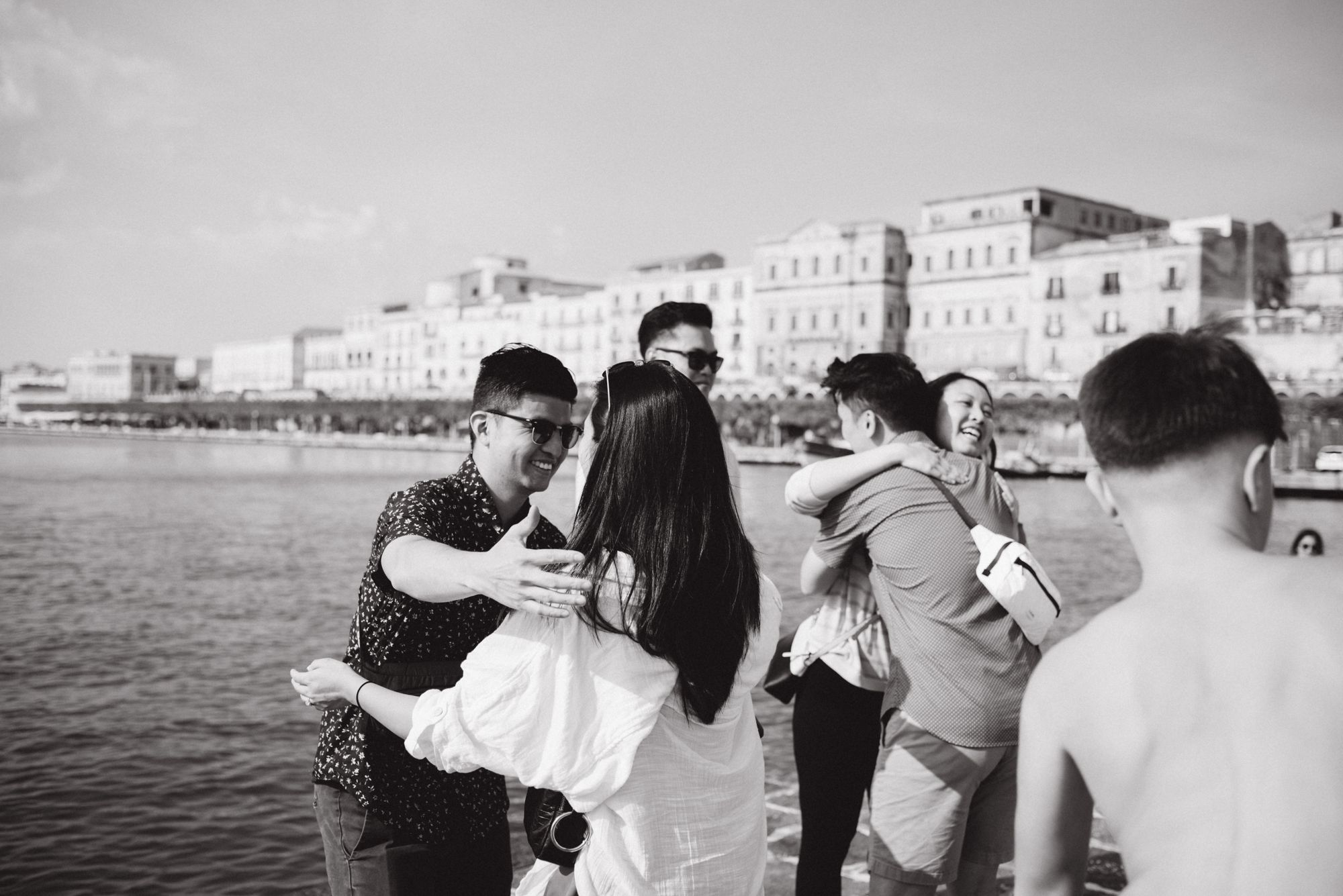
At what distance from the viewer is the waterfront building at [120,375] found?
135 metres

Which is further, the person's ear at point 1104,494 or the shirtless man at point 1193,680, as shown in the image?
Answer: the person's ear at point 1104,494

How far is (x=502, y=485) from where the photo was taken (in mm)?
2559

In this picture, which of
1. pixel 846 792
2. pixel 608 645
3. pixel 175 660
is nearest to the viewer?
pixel 608 645

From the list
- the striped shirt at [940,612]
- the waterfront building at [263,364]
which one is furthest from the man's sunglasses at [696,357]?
the waterfront building at [263,364]

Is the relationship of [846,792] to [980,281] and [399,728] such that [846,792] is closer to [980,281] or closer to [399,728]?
[399,728]

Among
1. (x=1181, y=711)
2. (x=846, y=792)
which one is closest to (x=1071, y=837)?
(x=1181, y=711)

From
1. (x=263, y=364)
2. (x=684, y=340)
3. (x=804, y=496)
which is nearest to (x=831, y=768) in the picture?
(x=804, y=496)

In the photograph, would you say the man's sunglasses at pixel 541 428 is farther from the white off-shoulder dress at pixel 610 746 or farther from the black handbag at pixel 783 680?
the black handbag at pixel 783 680

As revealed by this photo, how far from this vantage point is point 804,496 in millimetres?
3039

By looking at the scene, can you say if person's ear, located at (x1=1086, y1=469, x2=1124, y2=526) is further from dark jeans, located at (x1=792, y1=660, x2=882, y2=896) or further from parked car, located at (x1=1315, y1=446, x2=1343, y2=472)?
parked car, located at (x1=1315, y1=446, x2=1343, y2=472)

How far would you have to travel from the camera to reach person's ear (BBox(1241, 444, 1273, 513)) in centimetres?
143

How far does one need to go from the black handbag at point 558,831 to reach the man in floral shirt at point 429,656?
1.52ft

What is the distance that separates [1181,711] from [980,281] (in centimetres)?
6211

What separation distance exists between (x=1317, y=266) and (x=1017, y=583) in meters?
63.1
